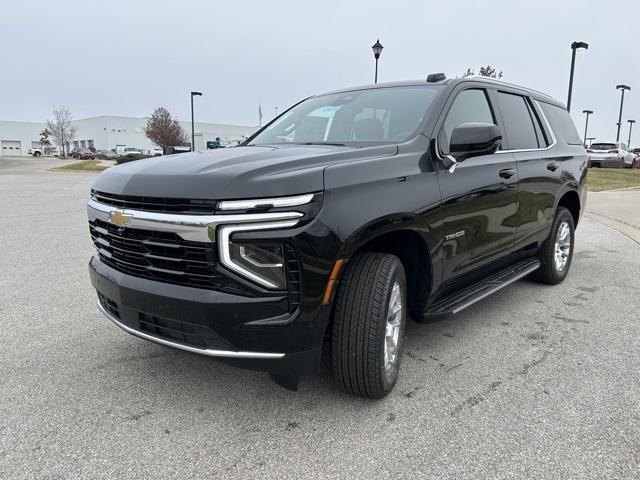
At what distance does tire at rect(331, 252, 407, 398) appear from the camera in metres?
2.54

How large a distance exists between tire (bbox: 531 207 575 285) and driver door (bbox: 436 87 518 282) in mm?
1158

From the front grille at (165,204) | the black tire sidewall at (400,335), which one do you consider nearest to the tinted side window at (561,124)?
the black tire sidewall at (400,335)

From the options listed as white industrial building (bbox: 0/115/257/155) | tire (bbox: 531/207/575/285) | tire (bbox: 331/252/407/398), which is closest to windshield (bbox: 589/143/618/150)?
tire (bbox: 531/207/575/285)

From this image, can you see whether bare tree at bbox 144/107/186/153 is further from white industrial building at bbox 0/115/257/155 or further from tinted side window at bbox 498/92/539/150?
tinted side window at bbox 498/92/539/150

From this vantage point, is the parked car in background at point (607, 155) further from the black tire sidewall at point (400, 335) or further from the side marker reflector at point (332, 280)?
the side marker reflector at point (332, 280)

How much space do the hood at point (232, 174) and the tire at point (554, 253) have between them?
282cm

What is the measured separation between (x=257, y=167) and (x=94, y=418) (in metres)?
1.59

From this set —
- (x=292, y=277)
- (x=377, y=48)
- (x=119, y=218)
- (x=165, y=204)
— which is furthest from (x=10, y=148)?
(x=292, y=277)

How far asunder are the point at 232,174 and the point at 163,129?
204 ft

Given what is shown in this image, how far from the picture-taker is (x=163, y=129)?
198 ft

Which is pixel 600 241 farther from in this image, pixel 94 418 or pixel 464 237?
pixel 94 418

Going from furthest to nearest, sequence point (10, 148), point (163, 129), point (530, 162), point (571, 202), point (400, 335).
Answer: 1. point (10, 148)
2. point (163, 129)
3. point (571, 202)
4. point (530, 162)
5. point (400, 335)

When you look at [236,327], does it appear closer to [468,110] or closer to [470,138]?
[470,138]

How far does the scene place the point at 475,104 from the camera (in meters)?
3.80
